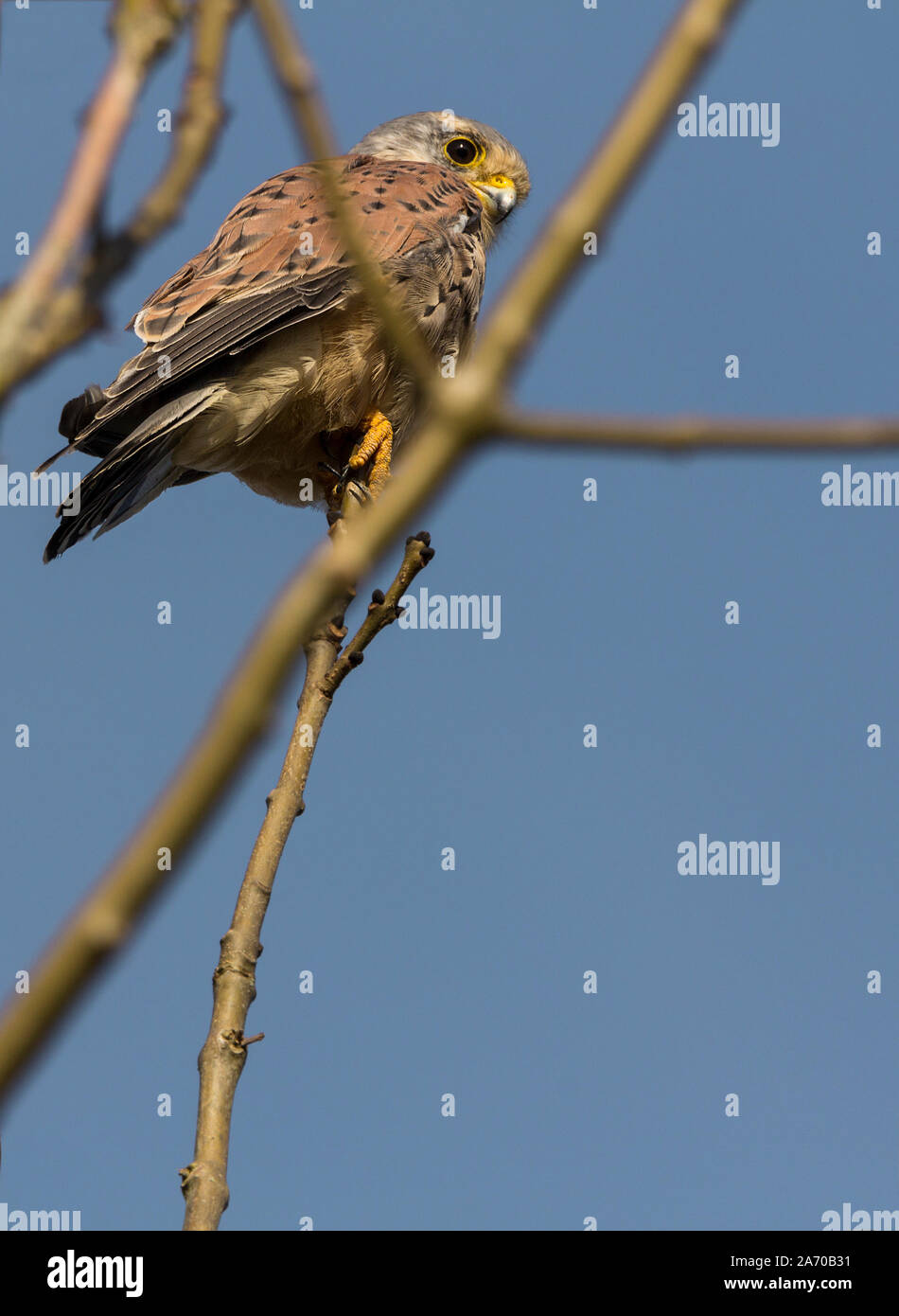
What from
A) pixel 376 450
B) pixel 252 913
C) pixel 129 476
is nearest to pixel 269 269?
pixel 376 450

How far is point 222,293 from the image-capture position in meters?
4.22

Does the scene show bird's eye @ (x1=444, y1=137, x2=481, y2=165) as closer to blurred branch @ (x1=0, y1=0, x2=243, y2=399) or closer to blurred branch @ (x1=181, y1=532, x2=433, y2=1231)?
blurred branch @ (x1=181, y1=532, x2=433, y2=1231)

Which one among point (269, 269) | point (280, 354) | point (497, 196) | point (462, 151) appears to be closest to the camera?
point (280, 354)

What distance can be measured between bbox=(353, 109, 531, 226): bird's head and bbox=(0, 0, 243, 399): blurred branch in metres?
4.96

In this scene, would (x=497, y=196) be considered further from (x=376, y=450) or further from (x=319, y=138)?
(x=319, y=138)

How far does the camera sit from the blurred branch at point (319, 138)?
0.84m

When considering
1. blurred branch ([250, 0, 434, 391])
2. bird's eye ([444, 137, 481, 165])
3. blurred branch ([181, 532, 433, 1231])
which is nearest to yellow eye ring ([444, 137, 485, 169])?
bird's eye ([444, 137, 481, 165])

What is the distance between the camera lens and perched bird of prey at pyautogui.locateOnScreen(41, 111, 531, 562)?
12.8ft

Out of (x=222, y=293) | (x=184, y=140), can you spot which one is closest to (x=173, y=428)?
(x=222, y=293)

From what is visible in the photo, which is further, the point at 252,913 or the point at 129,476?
the point at 129,476

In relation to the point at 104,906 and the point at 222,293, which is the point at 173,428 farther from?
the point at 104,906

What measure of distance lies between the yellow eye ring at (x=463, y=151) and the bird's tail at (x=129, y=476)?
244 cm

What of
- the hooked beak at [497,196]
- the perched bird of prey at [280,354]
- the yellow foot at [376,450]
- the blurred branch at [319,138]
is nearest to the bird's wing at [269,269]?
the perched bird of prey at [280,354]

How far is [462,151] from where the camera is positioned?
5977mm
